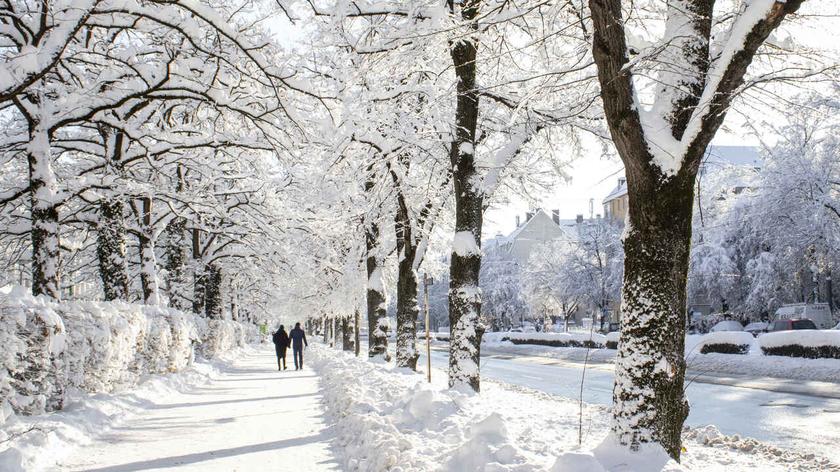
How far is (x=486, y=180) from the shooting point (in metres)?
10.4

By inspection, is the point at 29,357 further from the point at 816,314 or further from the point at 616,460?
the point at 816,314

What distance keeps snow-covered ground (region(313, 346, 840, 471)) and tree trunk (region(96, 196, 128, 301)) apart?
22.6 ft

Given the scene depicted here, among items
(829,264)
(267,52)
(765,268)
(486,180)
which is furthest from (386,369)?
(765,268)

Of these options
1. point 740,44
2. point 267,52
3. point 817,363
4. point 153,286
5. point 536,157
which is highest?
point 267,52

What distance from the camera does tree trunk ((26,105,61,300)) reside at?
10484 mm

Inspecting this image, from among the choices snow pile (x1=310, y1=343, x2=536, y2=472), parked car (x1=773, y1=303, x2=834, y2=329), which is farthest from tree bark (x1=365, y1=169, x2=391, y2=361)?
parked car (x1=773, y1=303, x2=834, y2=329)

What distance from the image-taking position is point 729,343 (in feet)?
82.6

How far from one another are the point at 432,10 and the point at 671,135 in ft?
13.7

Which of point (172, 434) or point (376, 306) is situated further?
point (376, 306)

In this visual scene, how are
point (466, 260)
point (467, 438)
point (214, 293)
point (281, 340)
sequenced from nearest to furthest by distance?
point (467, 438), point (466, 260), point (281, 340), point (214, 293)

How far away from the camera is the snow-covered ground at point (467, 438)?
17.5 ft

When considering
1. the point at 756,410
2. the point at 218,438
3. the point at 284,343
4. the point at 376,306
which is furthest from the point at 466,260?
the point at 284,343

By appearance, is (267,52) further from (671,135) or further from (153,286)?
(153,286)

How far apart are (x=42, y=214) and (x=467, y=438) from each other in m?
8.49
